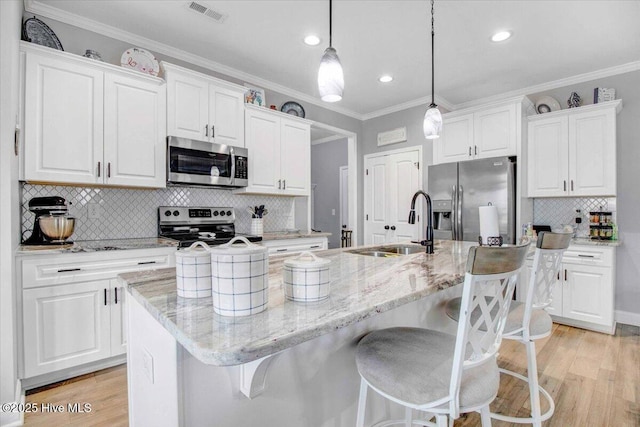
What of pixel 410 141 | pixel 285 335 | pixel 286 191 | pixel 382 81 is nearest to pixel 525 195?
pixel 410 141

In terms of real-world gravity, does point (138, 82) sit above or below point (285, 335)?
above

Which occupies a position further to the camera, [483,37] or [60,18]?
[483,37]

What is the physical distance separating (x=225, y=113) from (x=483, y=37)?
2481 mm

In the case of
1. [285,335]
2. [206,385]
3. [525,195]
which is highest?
[525,195]

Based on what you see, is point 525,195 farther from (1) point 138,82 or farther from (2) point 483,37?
(1) point 138,82

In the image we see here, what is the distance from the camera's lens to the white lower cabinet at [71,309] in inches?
79.0

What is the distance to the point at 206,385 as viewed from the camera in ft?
2.76

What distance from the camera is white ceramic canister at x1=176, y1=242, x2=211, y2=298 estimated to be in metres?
0.89

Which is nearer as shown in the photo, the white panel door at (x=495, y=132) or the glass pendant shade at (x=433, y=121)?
the glass pendant shade at (x=433, y=121)

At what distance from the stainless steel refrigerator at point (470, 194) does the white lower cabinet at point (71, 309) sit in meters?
3.23

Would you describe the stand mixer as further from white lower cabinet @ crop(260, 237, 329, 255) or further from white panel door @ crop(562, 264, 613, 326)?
white panel door @ crop(562, 264, 613, 326)

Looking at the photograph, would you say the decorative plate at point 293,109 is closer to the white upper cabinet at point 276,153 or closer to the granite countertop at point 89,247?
the white upper cabinet at point 276,153

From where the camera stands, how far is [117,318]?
2.31 m

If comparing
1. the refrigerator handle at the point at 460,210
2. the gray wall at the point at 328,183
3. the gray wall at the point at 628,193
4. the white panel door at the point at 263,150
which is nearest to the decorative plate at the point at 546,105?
the gray wall at the point at 628,193
